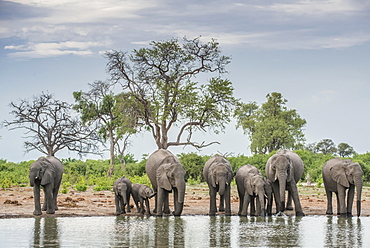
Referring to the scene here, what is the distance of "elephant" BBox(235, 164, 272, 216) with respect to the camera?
2176 cm

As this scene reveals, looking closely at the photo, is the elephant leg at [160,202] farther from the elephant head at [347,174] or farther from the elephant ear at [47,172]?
the elephant head at [347,174]

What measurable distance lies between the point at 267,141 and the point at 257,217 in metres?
53.6

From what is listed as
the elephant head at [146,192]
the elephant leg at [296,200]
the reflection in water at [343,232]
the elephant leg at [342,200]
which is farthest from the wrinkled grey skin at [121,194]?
the elephant leg at [342,200]

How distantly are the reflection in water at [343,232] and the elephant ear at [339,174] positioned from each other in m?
1.51

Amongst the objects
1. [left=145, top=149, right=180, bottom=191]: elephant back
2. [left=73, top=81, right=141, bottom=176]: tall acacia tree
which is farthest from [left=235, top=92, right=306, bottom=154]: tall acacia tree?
[left=145, top=149, right=180, bottom=191]: elephant back

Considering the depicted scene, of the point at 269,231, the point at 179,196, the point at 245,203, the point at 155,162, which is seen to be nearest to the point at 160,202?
the point at 179,196

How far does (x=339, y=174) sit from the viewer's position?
2316 centimetres

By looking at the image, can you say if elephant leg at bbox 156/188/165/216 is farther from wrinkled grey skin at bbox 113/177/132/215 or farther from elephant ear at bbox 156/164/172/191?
wrinkled grey skin at bbox 113/177/132/215

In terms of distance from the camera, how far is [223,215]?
23250 millimetres

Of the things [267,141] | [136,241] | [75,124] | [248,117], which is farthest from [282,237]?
[248,117]

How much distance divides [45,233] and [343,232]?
779 centimetres

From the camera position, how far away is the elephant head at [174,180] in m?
21.0

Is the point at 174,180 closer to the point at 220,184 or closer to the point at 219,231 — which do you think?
the point at 220,184

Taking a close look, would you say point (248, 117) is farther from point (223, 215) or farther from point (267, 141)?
point (223, 215)
